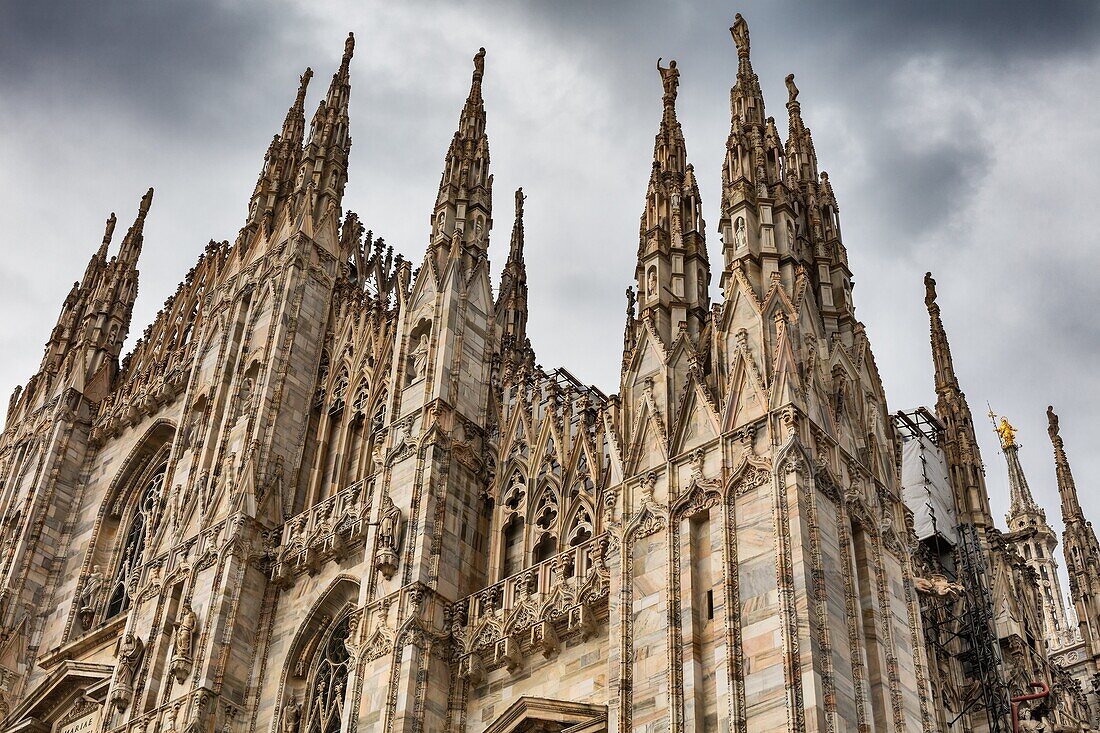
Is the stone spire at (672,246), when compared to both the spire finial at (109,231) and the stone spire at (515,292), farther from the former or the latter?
the spire finial at (109,231)

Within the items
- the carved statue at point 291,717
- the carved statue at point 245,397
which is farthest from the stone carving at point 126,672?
the carved statue at point 245,397

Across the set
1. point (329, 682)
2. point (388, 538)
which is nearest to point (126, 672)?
point (329, 682)

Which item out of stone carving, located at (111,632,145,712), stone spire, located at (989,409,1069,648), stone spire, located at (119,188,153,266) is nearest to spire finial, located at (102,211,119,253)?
stone spire, located at (119,188,153,266)

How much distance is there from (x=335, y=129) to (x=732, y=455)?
72.1 feet

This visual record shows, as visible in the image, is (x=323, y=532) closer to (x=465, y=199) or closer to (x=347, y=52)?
(x=465, y=199)

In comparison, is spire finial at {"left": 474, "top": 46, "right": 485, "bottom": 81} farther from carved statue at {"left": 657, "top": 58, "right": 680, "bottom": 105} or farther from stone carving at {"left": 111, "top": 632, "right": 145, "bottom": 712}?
stone carving at {"left": 111, "top": 632, "right": 145, "bottom": 712}

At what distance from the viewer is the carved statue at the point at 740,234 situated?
23.1 metres

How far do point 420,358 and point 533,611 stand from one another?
714 centimetres

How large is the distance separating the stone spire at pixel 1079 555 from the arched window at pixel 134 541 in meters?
24.7

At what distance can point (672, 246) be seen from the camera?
979 inches

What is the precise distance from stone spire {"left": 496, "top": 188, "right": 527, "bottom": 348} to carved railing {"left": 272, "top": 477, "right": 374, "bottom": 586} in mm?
6939

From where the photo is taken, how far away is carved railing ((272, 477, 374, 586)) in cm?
2672

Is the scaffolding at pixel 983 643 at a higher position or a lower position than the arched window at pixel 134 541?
lower

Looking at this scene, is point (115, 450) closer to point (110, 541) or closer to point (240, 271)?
point (110, 541)
